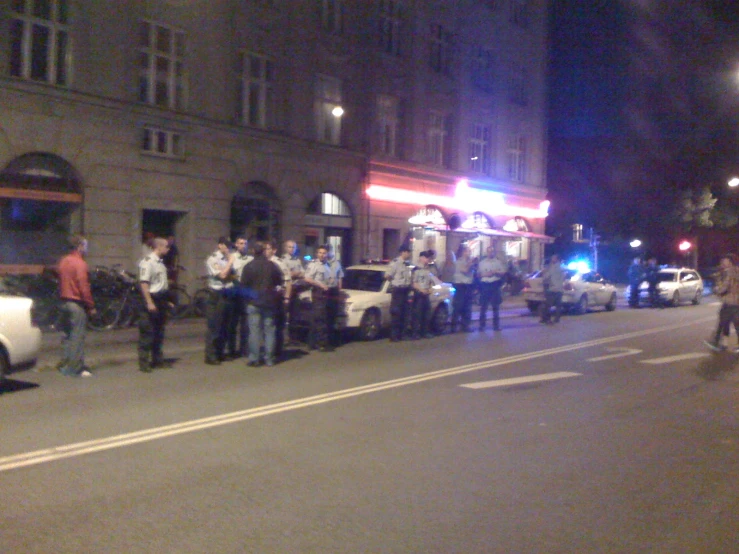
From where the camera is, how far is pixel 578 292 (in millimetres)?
24328

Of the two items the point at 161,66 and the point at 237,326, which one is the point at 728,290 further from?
the point at 161,66

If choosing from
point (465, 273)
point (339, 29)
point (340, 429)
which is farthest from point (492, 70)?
point (340, 429)

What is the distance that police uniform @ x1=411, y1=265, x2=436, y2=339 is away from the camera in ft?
52.5

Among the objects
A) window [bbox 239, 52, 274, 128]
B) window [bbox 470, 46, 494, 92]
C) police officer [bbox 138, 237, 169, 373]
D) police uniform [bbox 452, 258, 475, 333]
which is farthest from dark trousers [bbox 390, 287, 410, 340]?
window [bbox 470, 46, 494, 92]

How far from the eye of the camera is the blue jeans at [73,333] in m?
10.8

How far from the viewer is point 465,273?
17250mm

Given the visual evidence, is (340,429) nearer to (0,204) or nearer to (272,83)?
(0,204)

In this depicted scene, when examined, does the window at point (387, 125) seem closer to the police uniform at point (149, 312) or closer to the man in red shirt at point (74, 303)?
the police uniform at point (149, 312)

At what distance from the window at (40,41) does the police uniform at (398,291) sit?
8644mm

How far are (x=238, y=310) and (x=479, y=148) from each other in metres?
22.1

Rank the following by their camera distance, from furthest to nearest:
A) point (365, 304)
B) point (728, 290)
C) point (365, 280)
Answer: point (365, 280) < point (365, 304) < point (728, 290)

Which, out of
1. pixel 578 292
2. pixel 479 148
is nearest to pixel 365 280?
pixel 578 292

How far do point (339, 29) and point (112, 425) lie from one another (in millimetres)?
19591

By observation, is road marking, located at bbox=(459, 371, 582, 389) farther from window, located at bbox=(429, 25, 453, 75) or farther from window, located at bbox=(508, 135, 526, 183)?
window, located at bbox=(508, 135, 526, 183)
